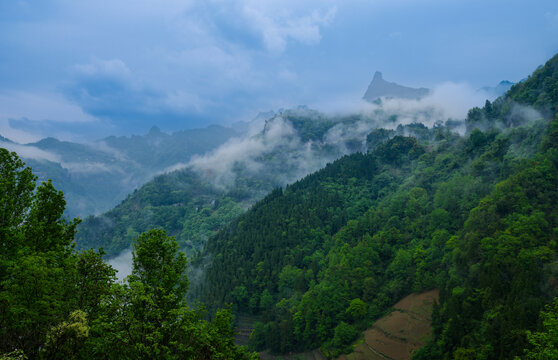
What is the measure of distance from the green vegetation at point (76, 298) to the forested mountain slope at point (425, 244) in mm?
27742

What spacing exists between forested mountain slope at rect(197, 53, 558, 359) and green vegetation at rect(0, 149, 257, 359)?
27.7m

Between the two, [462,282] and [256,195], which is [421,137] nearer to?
[256,195]

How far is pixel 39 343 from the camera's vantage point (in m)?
13.4

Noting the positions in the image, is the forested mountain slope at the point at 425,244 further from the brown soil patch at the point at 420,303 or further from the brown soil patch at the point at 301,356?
the brown soil patch at the point at 301,356

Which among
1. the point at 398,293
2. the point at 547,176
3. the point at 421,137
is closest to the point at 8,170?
the point at 398,293

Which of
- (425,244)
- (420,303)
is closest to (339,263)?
(425,244)

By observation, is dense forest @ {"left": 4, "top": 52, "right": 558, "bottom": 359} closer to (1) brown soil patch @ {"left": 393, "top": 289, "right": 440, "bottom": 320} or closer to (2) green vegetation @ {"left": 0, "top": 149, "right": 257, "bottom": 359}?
(2) green vegetation @ {"left": 0, "top": 149, "right": 257, "bottom": 359}

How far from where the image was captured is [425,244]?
56.5m

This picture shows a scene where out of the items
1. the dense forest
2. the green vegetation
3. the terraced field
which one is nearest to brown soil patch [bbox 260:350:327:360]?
the dense forest

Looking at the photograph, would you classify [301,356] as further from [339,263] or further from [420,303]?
[420,303]

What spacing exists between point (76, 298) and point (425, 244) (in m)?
52.7

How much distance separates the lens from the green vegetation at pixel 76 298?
42.1 feet

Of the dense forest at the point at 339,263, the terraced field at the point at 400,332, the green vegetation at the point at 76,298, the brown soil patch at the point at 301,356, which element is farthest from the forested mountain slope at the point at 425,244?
the green vegetation at the point at 76,298

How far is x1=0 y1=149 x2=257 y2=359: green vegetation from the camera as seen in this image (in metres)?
12.8
